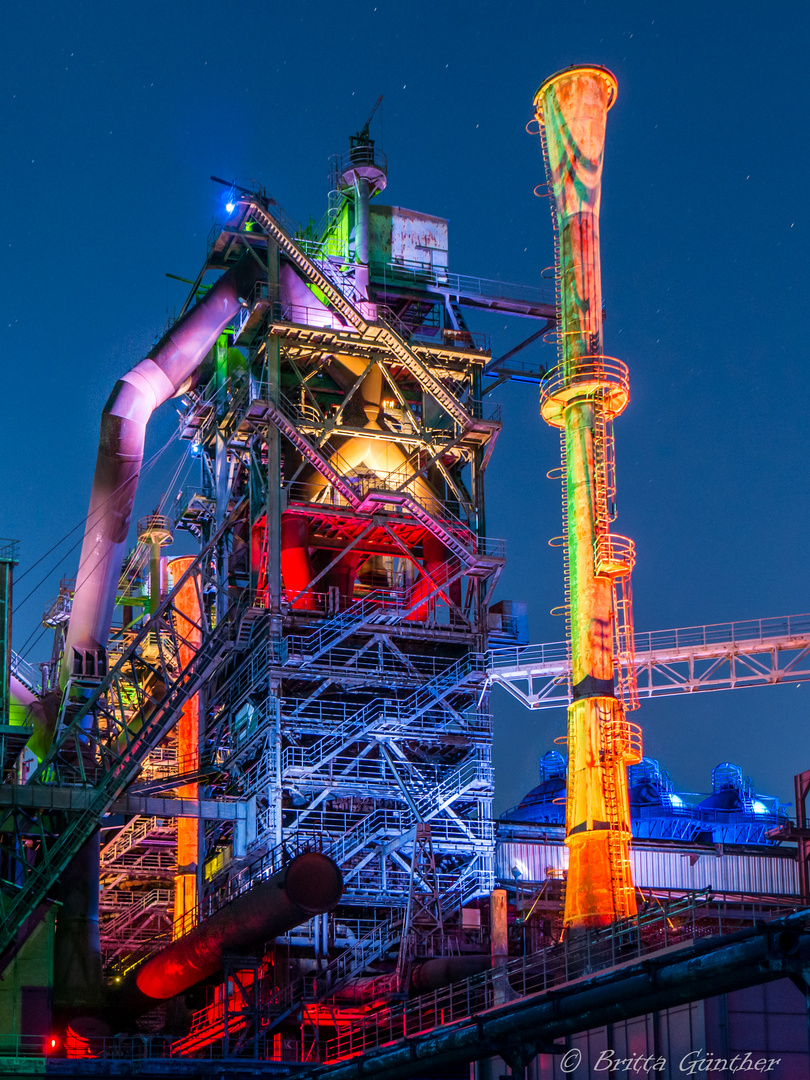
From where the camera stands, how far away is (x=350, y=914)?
51344 mm

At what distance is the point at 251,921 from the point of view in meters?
37.9

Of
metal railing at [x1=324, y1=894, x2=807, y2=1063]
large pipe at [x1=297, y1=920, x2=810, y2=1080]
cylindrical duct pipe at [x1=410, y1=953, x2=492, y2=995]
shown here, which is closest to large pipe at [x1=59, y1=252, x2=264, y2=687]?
cylindrical duct pipe at [x1=410, y1=953, x2=492, y2=995]

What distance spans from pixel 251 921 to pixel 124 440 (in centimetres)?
2364

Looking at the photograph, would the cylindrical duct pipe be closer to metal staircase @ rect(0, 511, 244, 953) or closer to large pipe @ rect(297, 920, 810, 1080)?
metal staircase @ rect(0, 511, 244, 953)

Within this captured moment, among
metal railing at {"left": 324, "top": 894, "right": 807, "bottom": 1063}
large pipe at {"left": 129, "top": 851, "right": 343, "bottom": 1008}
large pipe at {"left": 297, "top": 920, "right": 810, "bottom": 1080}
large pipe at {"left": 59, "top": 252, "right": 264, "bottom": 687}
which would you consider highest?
large pipe at {"left": 59, "top": 252, "right": 264, "bottom": 687}

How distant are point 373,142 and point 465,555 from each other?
19294 mm

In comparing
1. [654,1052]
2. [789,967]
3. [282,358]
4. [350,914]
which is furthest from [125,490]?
[789,967]

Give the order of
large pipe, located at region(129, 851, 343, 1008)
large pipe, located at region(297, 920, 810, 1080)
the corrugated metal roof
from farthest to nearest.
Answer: the corrugated metal roof
large pipe, located at region(129, 851, 343, 1008)
large pipe, located at region(297, 920, 810, 1080)

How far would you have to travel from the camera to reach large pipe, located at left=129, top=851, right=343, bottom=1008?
119 ft

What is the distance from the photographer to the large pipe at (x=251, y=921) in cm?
3619

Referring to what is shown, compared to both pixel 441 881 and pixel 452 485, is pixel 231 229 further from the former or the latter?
pixel 441 881

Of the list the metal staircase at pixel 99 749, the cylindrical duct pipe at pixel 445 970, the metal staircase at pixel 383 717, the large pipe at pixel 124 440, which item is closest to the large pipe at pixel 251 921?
the metal staircase at pixel 99 749

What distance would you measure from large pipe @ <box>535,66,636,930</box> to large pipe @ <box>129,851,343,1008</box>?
768 cm

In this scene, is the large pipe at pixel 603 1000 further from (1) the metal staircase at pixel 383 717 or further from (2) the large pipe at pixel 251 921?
(1) the metal staircase at pixel 383 717
